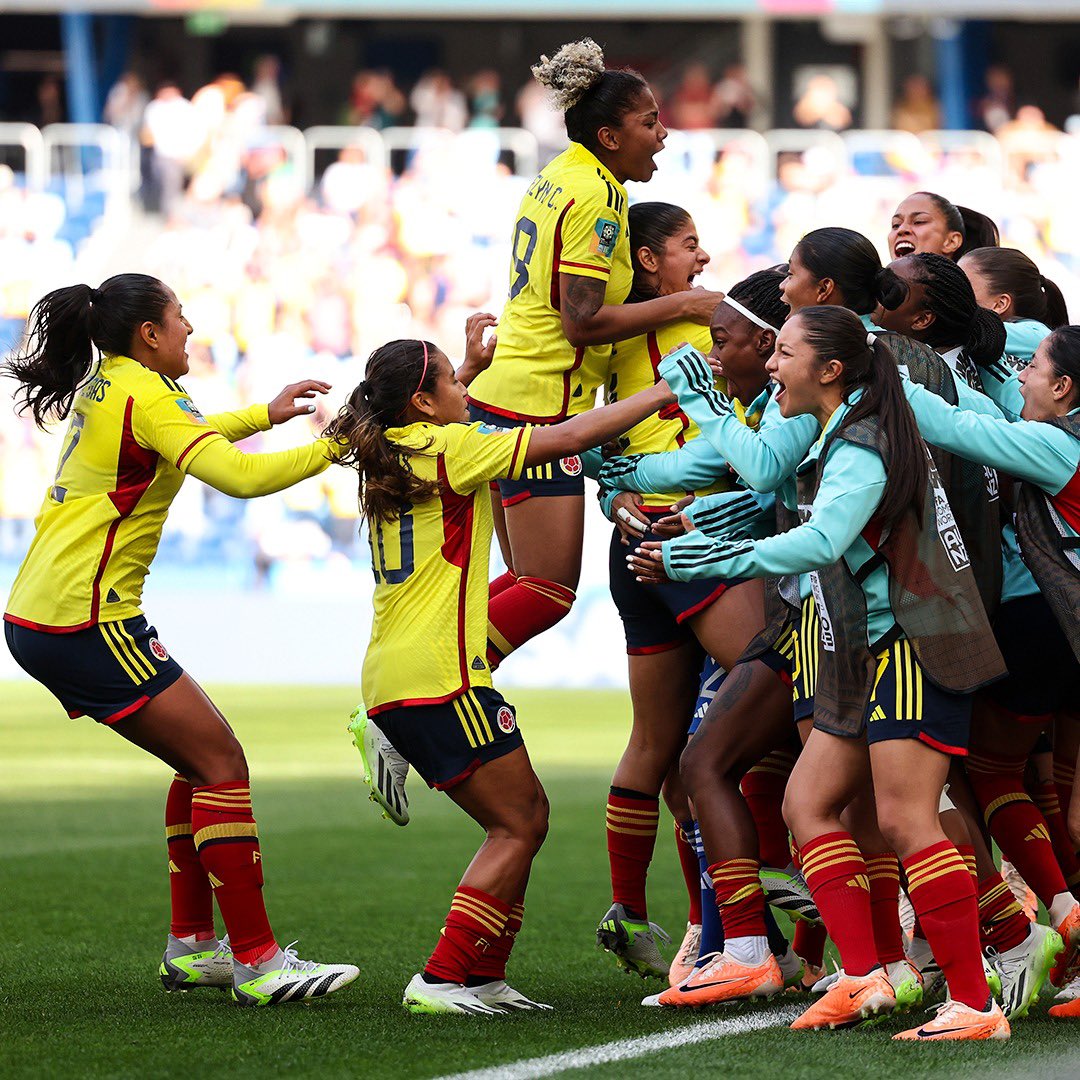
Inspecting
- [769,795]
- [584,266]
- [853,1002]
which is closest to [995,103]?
[584,266]

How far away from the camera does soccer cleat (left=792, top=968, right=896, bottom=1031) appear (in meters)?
4.24

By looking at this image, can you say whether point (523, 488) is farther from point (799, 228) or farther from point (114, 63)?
point (114, 63)

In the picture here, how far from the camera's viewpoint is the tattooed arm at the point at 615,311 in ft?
16.8

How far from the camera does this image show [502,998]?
4.75 m

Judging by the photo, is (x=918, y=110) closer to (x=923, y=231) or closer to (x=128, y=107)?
(x=128, y=107)

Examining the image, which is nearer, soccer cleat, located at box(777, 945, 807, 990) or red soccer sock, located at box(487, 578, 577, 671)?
soccer cleat, located at box(777, 945, 807, 990)

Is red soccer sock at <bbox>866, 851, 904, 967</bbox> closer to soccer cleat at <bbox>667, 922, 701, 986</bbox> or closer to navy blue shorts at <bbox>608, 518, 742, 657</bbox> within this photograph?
soccer cleat at <bbox>667, 922, 701, 986</bbox>

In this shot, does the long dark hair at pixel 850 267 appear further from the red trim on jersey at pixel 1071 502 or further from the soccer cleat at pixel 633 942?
the soccer cleat at pixel 633 942

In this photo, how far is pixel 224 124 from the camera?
21953mm

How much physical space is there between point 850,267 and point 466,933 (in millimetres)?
1997

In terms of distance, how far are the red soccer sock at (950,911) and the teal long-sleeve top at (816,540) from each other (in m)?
0.75

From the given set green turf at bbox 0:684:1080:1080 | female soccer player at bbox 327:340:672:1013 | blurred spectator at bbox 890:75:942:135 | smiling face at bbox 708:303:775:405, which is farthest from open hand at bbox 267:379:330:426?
blurred spectator at bbox 890:75:942:135

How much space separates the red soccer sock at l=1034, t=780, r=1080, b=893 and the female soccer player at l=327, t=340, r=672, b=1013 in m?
1.65

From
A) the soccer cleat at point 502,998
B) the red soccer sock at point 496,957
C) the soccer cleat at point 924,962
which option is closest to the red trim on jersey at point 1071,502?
the soccer cleat at point 924,962
